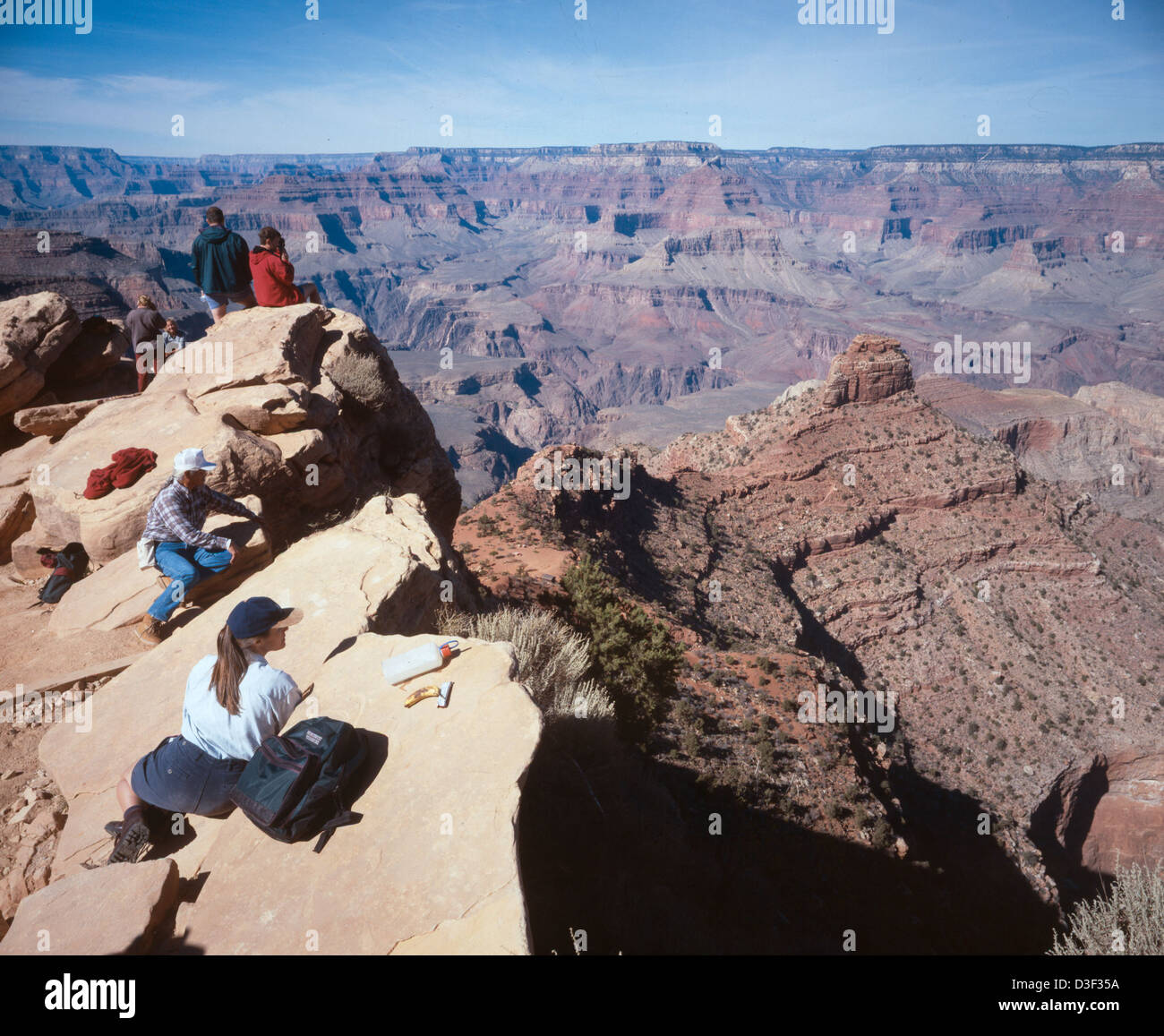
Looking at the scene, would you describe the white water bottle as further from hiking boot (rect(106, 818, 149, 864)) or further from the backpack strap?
hiking boot (rect(106, 818, 149, 864))

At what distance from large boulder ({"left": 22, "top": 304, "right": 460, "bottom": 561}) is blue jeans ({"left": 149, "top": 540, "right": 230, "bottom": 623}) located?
122 cm

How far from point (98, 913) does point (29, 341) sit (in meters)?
13.3

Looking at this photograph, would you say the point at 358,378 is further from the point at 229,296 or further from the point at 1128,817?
the point at 1128,817

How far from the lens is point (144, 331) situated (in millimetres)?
12992

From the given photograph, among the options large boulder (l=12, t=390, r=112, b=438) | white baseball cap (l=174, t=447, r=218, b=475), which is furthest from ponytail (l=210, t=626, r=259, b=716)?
large boulder (l=12, t=390, r=112, b=438)

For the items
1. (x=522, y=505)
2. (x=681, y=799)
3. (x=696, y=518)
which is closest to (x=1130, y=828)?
(x=696, y=518)

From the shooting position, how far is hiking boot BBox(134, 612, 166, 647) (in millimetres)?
7180

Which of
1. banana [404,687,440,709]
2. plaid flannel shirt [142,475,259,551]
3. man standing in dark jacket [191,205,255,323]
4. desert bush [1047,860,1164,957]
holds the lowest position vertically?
desert bush [1047,860,1164,957]

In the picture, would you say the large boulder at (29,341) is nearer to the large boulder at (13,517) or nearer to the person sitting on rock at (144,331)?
the person sitting on rock at (144,331)

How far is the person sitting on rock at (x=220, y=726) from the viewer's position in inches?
175

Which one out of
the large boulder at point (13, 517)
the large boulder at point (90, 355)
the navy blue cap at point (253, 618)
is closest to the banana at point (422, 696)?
the navy blue cap at point (253, 618)
